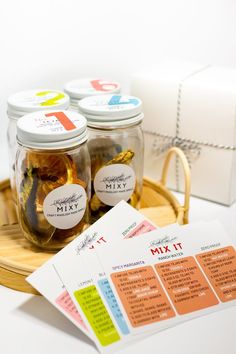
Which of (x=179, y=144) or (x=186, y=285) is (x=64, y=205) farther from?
(x=179, y=144)

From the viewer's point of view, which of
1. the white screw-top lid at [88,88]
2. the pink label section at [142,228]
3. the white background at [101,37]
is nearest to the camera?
the pink label section at [142,228]

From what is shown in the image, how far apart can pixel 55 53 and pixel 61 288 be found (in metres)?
0.58

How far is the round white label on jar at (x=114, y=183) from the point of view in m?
0.72

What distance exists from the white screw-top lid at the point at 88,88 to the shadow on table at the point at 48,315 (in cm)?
32

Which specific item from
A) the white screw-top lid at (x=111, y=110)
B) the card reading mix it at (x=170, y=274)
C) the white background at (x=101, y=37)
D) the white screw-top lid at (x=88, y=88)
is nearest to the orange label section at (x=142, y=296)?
the card reading mix it at (x=170, y=274)

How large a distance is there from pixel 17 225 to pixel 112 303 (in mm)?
230

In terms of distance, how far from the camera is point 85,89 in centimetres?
83

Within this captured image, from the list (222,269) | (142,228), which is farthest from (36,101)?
(222,269)

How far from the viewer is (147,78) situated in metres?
0.91

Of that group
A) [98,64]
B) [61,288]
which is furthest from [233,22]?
[61,288]

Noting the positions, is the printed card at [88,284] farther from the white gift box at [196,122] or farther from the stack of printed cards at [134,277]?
the white gift box at [196,122]

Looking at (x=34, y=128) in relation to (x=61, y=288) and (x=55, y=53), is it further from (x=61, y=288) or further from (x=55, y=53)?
(x=55, y=53)

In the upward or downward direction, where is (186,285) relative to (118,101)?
downward

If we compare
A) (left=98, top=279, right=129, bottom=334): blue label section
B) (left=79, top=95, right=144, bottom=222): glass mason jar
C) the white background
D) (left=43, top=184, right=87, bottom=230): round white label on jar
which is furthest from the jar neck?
the white background
